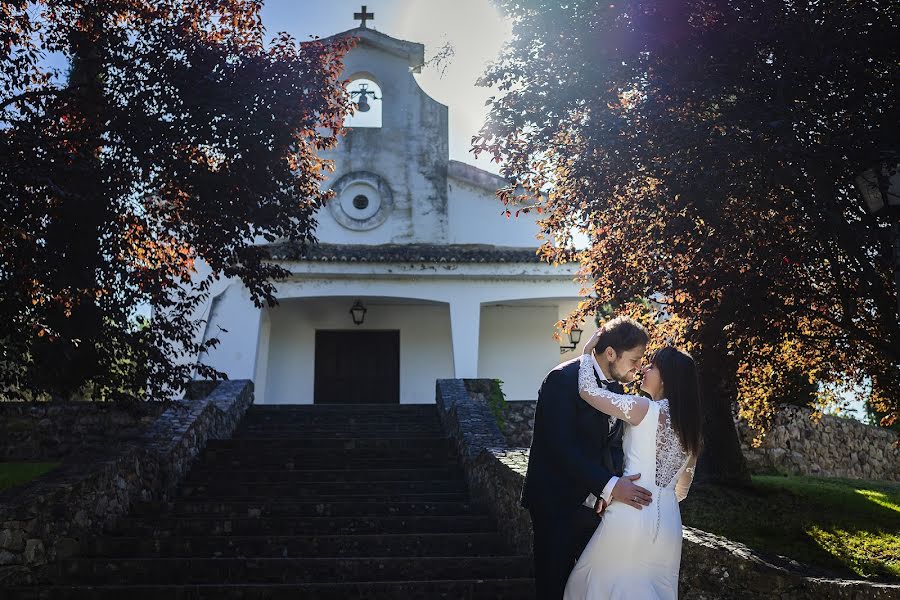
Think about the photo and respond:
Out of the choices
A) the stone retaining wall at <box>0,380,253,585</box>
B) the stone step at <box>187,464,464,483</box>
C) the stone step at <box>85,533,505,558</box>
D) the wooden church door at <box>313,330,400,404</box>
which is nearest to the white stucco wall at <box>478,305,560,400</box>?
the wooden church door at <box>313,330,400,404</box>

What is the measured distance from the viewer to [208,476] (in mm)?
9938

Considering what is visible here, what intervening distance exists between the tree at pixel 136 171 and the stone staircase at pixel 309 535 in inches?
62.1

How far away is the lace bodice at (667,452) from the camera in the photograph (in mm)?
4102

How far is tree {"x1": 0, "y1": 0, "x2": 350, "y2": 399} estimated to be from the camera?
7.10m

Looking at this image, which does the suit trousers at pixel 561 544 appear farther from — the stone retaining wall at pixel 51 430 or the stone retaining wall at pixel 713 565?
the stone retaining wall at pixel 51 430

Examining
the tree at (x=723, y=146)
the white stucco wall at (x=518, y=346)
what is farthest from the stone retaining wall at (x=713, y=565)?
the white stucco wall at (x=518, y=346)

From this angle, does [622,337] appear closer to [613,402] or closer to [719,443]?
[613,402]

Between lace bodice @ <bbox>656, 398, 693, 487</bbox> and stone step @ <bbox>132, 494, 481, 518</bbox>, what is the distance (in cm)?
467

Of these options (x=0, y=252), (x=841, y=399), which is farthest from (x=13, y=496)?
(x=841, y=399)

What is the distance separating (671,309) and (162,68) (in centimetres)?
535

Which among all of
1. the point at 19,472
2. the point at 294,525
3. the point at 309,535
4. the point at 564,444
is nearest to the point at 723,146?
the point at 564,444

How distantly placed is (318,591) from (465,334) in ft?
32.6

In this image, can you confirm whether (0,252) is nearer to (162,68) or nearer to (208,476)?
(162,68)

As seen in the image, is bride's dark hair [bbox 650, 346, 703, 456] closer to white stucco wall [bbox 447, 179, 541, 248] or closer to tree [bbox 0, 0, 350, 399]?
tree [bbox 0, 0, 350, 399]
